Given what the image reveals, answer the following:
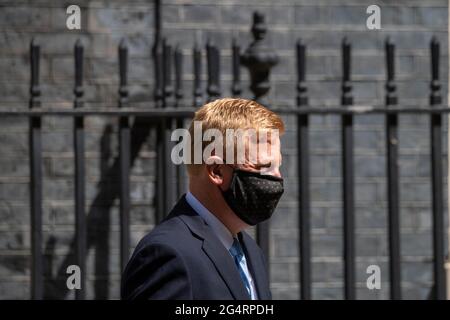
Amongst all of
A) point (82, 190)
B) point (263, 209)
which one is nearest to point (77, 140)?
point (82, 190)

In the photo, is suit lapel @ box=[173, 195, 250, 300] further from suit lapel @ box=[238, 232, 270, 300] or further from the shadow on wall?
the shadow on wall

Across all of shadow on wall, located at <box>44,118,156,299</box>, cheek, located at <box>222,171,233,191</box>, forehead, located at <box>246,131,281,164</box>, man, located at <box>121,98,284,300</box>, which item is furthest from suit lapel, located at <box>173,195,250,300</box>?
shadow on wall, located at <box>44,118,156,299</box>

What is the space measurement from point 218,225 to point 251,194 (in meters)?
0.13

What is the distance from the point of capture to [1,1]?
624 centimetres

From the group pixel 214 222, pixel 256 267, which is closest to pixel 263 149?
pixel 214 222

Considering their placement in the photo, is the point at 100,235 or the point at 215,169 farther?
the point at 100,235

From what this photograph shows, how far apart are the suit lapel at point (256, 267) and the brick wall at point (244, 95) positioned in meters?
2.91

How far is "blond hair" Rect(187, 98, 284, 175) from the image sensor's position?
121 inches

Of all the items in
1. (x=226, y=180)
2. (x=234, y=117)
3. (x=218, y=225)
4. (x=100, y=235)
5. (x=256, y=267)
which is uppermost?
(x=234, y=117)

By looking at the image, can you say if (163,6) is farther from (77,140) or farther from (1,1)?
(77,140)

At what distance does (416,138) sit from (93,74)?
6.10ft

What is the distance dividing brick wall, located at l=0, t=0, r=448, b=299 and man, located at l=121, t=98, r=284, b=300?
2.95m

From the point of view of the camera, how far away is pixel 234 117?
10.1ft

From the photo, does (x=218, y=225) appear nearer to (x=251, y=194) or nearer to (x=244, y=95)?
(x=251, y=194)
